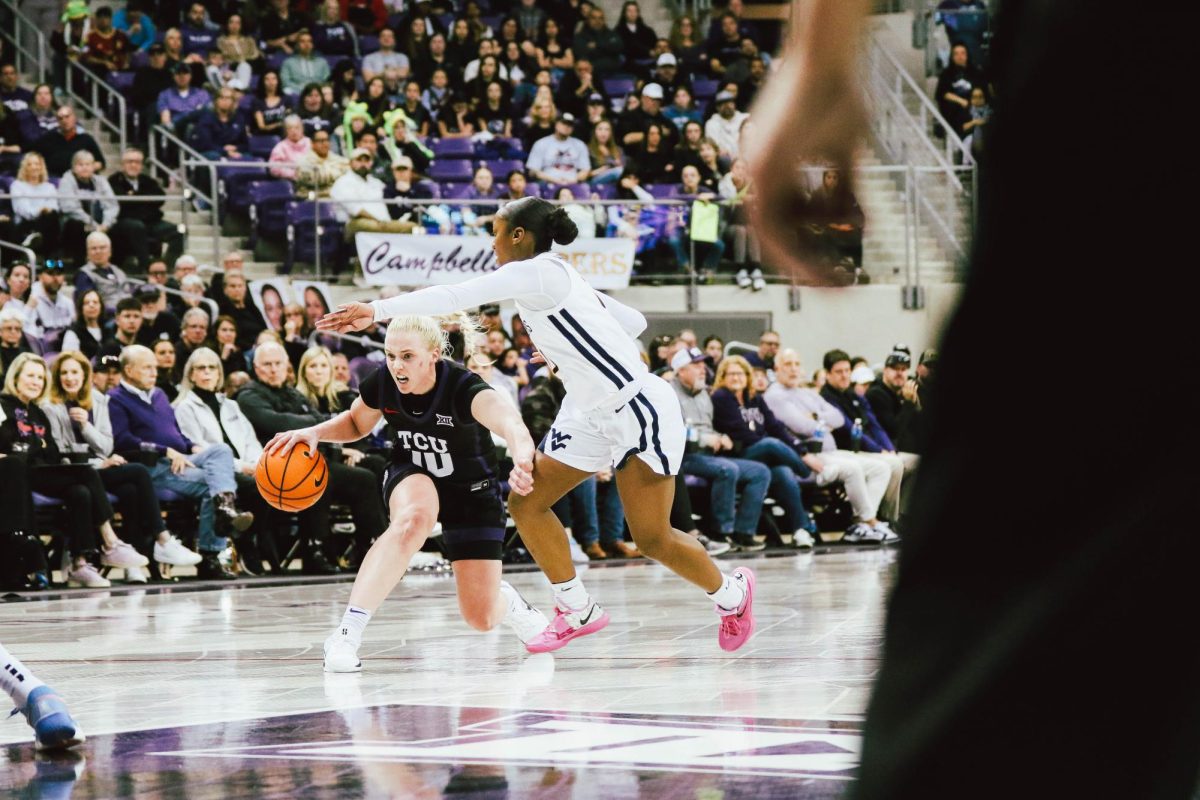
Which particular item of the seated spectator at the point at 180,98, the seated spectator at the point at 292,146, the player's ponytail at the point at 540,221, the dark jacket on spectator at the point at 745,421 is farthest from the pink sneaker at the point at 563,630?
the seated spectator at the point at 180,98

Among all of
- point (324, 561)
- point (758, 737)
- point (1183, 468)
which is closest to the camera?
point (1183, 468)

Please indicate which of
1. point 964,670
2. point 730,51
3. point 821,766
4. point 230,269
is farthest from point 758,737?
point 730,51

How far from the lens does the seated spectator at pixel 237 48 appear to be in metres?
20.0

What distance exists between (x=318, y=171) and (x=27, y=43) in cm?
595

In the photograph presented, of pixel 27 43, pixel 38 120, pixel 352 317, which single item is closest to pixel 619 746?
pixel 352 317

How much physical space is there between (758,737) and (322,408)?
899cm

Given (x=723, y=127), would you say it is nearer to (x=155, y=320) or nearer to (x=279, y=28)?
(x=279, y=28)

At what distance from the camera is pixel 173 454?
12.6 meters

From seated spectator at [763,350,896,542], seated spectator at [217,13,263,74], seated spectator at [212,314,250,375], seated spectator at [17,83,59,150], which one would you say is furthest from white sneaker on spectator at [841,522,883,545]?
seated spectator at [217,13,263,74]

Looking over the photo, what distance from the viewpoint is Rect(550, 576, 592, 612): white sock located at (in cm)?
767

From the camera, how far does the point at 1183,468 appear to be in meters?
1.17

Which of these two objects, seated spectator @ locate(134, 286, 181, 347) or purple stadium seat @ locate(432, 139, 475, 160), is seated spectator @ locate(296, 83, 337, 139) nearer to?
purple stadium seat @ locate(432, 139, 475, 160)

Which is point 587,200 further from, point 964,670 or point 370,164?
point 964,670

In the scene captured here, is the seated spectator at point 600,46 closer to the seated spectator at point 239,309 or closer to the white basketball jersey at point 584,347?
the seated spectator at point 239,309
